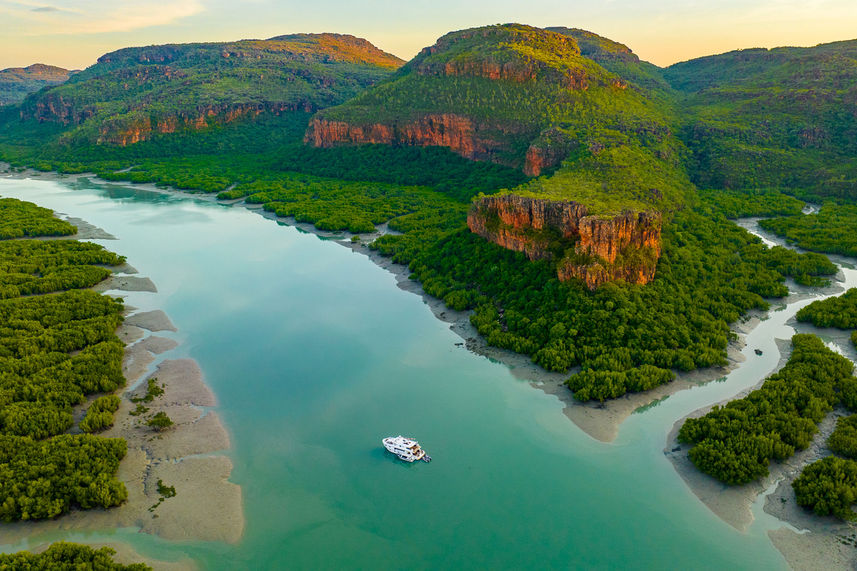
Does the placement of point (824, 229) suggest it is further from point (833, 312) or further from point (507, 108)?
point (507, 108)

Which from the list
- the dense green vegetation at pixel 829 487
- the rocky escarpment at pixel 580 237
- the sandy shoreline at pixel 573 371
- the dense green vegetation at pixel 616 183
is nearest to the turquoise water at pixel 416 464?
the sandy shoreline at pixel 573 371

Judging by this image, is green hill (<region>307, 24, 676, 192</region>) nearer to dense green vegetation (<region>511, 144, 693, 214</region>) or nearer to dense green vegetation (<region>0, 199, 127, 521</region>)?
dense green vegetation (<region>511, 144, 693, 214</region>)

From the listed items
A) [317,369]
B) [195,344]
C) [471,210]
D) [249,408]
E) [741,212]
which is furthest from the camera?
[741,212]

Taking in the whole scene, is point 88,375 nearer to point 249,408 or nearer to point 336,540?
point 249,408

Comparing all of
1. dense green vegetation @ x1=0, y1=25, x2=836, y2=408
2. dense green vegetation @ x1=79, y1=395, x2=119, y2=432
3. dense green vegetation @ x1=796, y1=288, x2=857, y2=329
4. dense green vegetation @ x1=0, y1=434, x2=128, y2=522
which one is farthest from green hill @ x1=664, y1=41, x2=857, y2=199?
dense green vegetation @ x1=0, y1=434, x2=128, y2=522

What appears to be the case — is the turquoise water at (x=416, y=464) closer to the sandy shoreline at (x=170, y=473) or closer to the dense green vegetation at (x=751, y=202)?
the sandy shoreline at (x=170, y=473)

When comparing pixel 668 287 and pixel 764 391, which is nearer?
pixel 764 391

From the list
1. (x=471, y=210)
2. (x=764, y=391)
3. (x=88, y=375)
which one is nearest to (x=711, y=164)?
(x=471, y=210)
